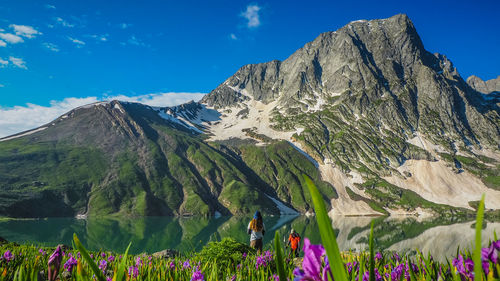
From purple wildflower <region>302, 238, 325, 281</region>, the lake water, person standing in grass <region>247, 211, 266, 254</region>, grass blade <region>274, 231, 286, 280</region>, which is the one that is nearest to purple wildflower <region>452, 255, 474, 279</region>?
Answer: purple wildflower <region>302, 238, 325, 281</region>

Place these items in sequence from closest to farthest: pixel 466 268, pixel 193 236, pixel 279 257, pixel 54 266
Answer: pixel 279 257 < pixel 466 268 < pixel 54 266 < pixel 193 236

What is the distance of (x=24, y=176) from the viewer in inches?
6255

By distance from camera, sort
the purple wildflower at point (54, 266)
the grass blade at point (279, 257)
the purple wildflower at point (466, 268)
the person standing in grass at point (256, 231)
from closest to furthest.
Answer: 1. the grass blade at point (279, 257)
2. the purple wildflower at point (466, 268)
3. the purple wildflower at point (54, 266)
4. the person standing in grass at point (256, 231)

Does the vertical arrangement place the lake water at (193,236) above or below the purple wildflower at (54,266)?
below

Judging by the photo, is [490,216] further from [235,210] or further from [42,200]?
[42,200]

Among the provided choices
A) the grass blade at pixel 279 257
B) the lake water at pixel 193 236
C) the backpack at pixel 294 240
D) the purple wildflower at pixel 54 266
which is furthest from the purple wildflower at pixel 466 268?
the lake water at pixel 193 236

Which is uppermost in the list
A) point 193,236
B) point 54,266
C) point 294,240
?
point 54,266

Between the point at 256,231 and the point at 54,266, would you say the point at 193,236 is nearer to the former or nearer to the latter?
the point at 256,231

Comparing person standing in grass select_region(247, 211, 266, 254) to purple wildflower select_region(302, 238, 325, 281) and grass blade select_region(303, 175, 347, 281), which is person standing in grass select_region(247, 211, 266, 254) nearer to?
purple wildflower select_region(302, 238, 325, 281)

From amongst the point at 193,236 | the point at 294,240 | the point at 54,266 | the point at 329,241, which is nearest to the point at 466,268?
the point at 329,241

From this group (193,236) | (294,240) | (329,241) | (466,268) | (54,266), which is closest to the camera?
(329,241)

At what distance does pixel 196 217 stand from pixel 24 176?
93545mm

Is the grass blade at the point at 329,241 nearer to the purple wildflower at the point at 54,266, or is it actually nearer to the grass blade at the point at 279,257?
the grass blade at the point at 279,257

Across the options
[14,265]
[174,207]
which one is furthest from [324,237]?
[174,207]
